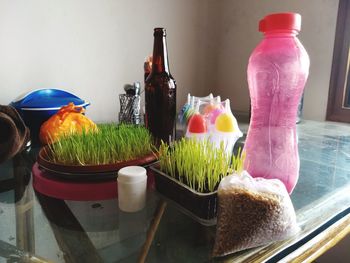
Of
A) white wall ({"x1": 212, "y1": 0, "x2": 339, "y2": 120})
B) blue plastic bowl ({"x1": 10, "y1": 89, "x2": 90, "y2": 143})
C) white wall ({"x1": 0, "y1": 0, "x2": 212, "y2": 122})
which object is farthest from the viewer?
white wall ({"x1": 212, "y1": 0, "x2": 339, "y2": 120})

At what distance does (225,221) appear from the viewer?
34cm

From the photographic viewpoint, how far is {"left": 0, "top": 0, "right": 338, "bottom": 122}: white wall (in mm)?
941

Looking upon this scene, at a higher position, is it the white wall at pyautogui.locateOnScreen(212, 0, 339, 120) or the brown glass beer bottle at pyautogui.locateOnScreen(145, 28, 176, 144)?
the white wall at pyautogui.locateOnScreen(212, 0, 339, 120)

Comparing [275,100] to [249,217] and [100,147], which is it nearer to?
[249,217]

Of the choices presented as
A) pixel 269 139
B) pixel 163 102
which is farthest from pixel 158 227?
pixel 163 102

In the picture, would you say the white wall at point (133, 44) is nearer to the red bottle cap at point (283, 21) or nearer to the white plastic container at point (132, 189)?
the white plastic container at point (132, 189)

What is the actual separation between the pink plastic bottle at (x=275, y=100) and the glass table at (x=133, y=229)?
0.07 m

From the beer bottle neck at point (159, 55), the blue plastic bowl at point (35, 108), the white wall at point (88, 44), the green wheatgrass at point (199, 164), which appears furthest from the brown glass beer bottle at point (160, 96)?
the white wall at point (88, 44)

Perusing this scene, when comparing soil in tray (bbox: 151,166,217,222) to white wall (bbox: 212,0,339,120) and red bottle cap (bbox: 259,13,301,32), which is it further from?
white wall (bbox: 212,0,339,120)

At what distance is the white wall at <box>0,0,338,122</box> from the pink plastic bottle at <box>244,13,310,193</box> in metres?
0.79

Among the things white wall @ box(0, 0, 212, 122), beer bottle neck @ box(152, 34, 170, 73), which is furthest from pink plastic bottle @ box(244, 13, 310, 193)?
white wall @ box(0, 0, 212, 122)

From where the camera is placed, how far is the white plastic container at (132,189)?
41 cm

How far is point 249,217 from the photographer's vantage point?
1.08 feet

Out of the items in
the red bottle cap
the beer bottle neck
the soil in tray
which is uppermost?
the red bottle cap
